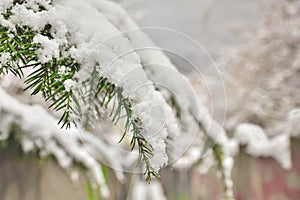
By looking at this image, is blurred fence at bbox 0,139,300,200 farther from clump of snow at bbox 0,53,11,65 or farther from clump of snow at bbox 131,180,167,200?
clump of snow at bbox 0,53,11,65

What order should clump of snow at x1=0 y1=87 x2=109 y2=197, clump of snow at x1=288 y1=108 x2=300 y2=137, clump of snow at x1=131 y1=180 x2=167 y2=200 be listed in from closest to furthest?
clump of snow at x1=0 y1=87 x2=109 y2=197 < clump of snow at x1=131 y1=180 x2=167 y2=200 < clump of snow at x1=288 y1=108 x2=300 y2=137

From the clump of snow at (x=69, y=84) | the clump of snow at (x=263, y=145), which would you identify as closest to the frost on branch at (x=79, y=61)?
the clump of snow at (x=69, y=84)

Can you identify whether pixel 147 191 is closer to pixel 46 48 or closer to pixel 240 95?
pixel 46 48

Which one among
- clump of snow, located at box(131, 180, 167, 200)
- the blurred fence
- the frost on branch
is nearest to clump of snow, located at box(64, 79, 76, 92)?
the frost on branch

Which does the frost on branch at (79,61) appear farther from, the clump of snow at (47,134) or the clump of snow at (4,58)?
the clump of snow at (47,134)

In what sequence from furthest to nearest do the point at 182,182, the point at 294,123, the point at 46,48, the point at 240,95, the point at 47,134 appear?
the point at 240,95, the point at 182,182, the point at 294,123, the point at 47,134, the point at 46,48

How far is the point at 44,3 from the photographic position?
0.33 meters

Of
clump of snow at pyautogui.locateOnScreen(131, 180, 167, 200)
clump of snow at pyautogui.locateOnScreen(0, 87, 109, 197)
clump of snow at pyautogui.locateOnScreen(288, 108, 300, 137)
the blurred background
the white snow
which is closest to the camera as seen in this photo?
the white snow

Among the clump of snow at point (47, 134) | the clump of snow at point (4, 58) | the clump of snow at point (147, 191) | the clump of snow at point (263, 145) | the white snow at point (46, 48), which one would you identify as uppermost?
the clump of snow at point (263, 145)

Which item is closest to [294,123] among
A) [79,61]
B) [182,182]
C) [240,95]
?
[182,182]

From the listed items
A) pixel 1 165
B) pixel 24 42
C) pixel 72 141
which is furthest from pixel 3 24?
pixel 1 165

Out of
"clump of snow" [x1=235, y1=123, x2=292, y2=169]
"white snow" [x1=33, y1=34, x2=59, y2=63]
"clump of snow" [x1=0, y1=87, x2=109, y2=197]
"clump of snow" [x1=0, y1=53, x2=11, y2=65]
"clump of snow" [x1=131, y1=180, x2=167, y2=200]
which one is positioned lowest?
"clump of snow" [x1=0, y1=53, x2=11, y2=65]

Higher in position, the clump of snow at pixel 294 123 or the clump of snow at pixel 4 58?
the clump of snow at pixel 294 123

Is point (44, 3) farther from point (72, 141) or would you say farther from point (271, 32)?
point (271, 32)
